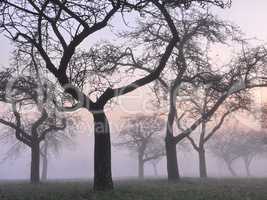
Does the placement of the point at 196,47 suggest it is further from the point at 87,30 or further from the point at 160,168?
the point at 160,168

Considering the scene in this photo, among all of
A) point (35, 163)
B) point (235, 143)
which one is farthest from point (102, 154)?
point (235, 143)

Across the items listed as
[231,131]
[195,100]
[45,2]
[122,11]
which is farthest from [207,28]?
[231,131]

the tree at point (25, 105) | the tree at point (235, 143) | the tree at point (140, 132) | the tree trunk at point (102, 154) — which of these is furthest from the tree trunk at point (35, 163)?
the tree at point (235, 143)

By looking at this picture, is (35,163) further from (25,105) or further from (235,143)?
(235,143)

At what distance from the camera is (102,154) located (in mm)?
17172

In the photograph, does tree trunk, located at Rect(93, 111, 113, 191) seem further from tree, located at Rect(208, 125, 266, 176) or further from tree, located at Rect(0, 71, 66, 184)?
tree, located at Rect(208, 125, 266, 176)

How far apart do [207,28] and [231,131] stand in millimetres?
58120

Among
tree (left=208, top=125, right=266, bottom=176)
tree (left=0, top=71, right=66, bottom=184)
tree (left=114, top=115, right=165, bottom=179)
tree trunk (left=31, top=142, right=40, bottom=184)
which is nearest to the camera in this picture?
tree (left=0, top=71, right=66, bottom=184)

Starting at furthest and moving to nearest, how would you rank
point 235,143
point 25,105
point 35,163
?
point 235,143 → point 35,163 → point 25,105

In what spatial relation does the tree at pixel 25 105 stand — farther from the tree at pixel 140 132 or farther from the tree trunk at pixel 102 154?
the tree at pixel 140 132

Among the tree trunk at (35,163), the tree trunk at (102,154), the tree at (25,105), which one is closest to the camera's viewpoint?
the tree trunk at (102,154)

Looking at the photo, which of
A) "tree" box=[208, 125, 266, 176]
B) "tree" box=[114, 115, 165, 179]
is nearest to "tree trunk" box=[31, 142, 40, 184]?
"tree" box=[114, 115, 165, 179]

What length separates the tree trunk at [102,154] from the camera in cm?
1694

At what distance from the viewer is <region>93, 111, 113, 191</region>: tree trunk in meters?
16.9
